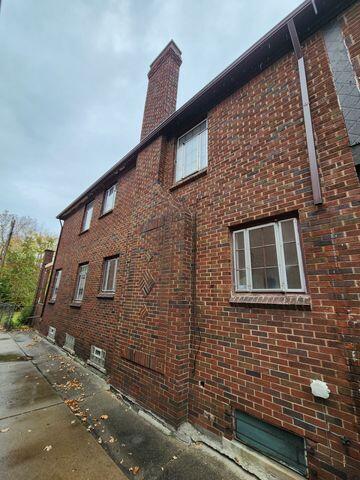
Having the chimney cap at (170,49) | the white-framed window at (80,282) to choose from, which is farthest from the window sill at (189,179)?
the chimney cap at (170,49)

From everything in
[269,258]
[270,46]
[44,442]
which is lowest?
[44,442]

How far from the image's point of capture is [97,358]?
5996mm

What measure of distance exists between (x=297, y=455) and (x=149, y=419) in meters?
2.31

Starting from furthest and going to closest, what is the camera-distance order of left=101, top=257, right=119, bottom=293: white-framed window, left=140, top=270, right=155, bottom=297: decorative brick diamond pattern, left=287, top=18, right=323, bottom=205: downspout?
left=101, top=257, right=119, bottom=293: white-framed window
left=140, top=270, right=155, bottom=297: decorative brick diamond pattern
left=287, top=18, right=323, bottom=205: downspout

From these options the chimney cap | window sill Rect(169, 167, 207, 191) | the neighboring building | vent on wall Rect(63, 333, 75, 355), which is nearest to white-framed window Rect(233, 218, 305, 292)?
the neighboring building

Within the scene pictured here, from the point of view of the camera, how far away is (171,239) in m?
4.11

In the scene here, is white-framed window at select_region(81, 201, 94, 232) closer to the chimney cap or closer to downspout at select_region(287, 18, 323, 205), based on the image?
the chimney cap

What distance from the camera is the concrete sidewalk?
2.53m

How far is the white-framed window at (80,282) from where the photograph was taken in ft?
26.0

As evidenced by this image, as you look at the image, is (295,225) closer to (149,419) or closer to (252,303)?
(252,303)

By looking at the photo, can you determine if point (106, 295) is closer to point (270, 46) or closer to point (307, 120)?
point (307, 120)

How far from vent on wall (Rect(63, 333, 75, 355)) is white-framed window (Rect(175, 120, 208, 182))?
664 cm

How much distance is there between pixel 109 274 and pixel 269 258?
5.18m

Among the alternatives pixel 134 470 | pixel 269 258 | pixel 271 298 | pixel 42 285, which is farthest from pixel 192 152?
pixel 42 285
